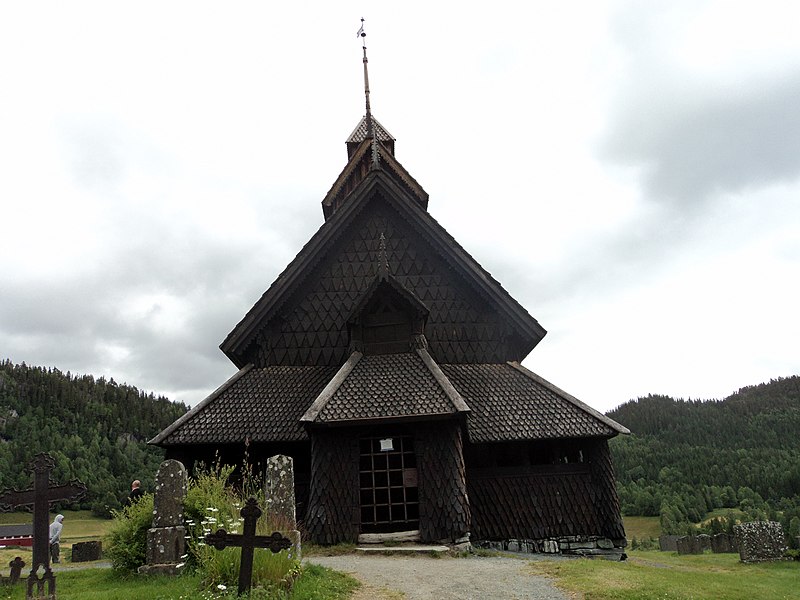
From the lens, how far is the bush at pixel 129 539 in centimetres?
868

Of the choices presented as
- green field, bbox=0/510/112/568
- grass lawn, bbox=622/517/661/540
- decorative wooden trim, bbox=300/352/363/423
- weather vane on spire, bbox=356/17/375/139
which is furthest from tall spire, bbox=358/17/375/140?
grass lawn, bbox=622/517/661/540

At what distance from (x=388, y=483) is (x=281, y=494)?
14.9 feet

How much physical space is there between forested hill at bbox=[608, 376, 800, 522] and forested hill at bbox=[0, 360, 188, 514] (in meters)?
51.0

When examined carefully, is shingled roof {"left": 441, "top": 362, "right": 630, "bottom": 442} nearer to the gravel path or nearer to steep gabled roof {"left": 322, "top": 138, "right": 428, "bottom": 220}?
the gravel path

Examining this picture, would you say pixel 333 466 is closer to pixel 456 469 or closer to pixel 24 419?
Answer: pixel 456 469

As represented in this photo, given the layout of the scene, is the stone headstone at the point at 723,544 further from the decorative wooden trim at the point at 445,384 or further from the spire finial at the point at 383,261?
the spire finial at the point at 383,261

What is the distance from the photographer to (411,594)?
291 inches

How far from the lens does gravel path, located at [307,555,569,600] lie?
740cm

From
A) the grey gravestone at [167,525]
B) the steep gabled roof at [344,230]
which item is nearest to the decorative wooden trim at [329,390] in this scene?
the steep gabled roof at [344,230]

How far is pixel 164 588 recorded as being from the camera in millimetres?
7160

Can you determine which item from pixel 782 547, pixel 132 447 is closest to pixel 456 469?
pixel 782 547

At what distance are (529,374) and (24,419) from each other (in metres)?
84.7

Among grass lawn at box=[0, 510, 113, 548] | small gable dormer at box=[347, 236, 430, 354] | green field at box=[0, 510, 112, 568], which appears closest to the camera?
small gable dormer at box=[347, 236, 430, 354]

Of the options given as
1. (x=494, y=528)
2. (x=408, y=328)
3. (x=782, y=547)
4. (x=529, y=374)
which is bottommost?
(x=782, y=547)
